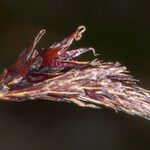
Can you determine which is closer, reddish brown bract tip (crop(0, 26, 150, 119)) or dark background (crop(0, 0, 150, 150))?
reddish brown bract tip (crop(0, 26, 150, 119))

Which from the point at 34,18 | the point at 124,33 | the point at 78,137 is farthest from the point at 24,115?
the point at 124,33

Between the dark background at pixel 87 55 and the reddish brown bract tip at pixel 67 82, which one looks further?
the dark background at pixel 87 55

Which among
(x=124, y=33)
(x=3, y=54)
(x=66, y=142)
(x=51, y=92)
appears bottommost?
(x=51, y=92)

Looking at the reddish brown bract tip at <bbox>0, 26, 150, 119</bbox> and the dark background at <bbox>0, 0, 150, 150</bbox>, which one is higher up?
the dark background at <bbox>0, 0, 150, 150</bbox>

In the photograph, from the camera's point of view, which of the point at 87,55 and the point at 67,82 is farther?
the point at 87,55

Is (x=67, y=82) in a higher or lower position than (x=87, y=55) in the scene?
lower

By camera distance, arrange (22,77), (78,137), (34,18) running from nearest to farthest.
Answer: (22,77) < (78,137) < (34,18)

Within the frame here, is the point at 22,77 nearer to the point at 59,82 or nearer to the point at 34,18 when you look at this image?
the point at 59,82

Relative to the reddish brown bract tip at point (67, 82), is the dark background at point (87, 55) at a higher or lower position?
higher
